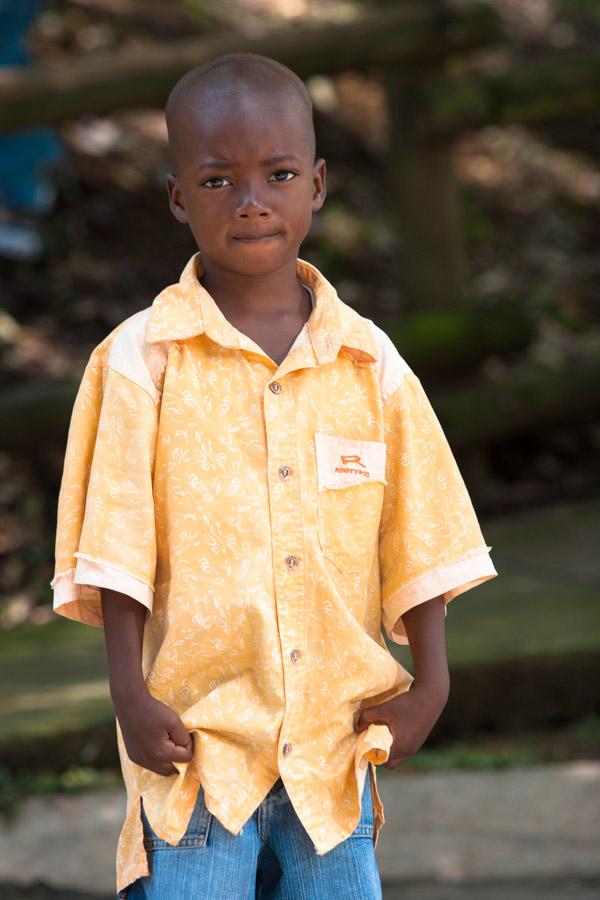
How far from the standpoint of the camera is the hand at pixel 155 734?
1866 millimetres

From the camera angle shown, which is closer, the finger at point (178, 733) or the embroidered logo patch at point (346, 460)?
the finger at point (178, 733)

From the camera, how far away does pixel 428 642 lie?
2.04 metres

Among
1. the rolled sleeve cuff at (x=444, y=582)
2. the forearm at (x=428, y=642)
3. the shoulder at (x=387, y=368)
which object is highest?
the shoulder at (x=387, y=368)

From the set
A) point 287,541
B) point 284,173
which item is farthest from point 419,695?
point 284,173

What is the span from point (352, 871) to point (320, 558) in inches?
17.2

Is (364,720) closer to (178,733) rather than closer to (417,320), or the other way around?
(178,733)

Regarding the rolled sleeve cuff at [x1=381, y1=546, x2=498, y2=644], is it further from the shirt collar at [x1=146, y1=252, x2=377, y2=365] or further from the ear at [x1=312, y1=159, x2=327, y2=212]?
the ear at [x1=312, y1=159, x2=327, y2=212]

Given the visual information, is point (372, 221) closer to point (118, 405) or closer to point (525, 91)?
point (525, 91)

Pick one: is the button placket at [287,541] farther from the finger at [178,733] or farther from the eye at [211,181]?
the eye at [211,181]

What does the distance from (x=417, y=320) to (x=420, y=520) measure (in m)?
3.74

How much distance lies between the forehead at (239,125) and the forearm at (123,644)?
60cm

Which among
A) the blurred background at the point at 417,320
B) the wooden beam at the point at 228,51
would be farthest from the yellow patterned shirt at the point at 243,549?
the wooden beam at the point at 228,51

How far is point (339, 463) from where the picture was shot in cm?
199

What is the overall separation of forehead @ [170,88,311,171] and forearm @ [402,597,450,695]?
2.20 ft
